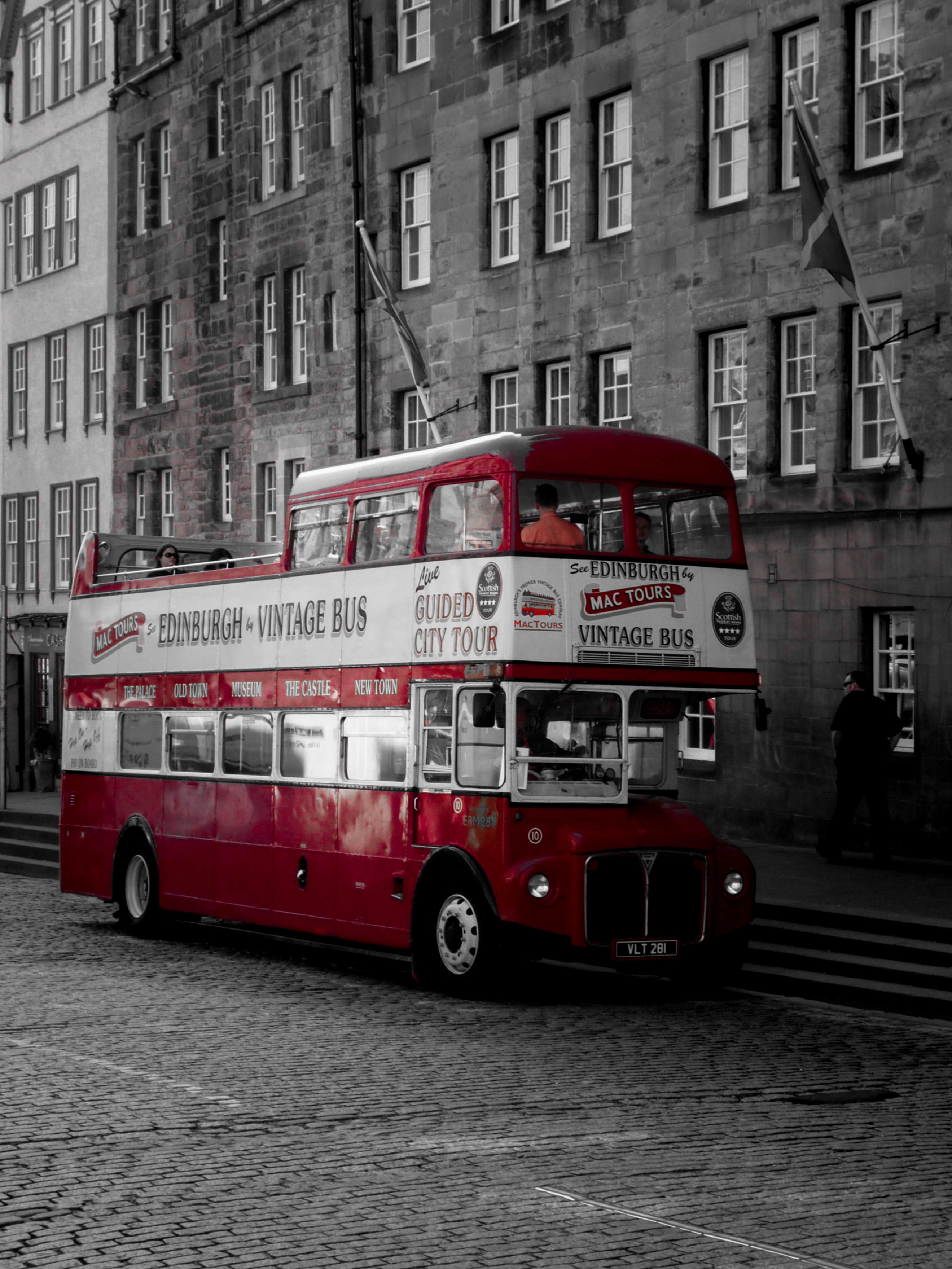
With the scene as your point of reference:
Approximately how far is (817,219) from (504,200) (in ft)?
29.7

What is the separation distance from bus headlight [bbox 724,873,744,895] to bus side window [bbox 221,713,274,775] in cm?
470

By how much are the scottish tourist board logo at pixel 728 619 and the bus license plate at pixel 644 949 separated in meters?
2.39

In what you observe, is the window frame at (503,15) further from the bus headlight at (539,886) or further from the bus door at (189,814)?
the bus headlight at (539,886)

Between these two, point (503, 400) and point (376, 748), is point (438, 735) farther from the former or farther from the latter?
point (503, 400)

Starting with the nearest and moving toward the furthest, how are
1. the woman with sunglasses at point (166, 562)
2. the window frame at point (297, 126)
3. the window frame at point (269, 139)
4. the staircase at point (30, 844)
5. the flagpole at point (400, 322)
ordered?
the woman with sunglasses at point (166, 562) → the staircase at point (30, 844) → the flagpole at point (400, 322) → the window frame at point (297, 126) → the window frame at point (269, 139)

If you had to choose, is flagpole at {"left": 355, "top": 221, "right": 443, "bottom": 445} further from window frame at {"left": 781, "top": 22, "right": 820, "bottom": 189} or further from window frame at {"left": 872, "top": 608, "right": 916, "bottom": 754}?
window frame at {"left": 872, "top": 608, "right": 916, "bottom": 754}

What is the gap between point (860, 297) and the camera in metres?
21.8

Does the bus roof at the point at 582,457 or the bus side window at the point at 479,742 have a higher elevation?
the bus roof at the point at 582,457

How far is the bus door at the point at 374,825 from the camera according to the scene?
15367 mm

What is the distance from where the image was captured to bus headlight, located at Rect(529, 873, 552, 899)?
1393 cm

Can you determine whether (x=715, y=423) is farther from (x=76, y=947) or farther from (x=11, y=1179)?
(x=11, y=1179)

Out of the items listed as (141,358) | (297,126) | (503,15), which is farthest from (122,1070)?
(141,358)

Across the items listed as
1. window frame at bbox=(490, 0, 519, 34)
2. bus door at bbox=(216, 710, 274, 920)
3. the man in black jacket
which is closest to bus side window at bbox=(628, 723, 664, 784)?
bus door at bbox=(216, 710, 274, 920)

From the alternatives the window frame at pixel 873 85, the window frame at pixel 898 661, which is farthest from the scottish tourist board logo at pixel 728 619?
the window frame at pixel 873 85
